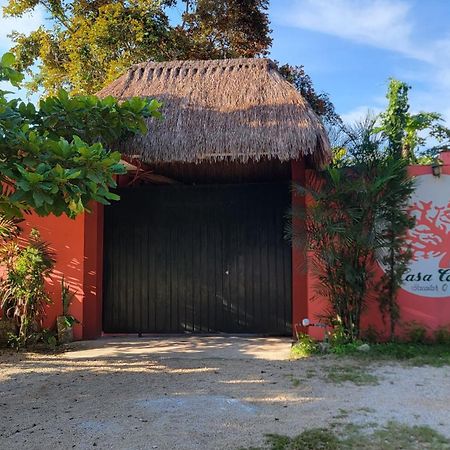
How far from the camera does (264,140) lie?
258 inches

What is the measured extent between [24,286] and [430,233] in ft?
17.2

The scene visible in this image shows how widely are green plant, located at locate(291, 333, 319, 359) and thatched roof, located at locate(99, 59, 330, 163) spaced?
2.28 metres

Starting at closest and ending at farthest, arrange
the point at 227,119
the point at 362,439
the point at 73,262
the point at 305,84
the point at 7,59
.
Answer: the point at 362,439, the point at 7,59, the point at 227,119, the point at 73,262, the point at 305,84

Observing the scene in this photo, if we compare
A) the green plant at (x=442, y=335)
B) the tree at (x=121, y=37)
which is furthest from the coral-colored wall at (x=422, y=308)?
the tree at (x=121, y=37)

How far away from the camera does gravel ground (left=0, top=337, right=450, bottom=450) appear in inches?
146

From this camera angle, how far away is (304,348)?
20.8ft

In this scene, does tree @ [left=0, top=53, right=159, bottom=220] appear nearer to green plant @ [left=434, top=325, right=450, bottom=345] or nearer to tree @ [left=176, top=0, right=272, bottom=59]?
green plant @ [left=434, top=325, right=450, bottom=345]

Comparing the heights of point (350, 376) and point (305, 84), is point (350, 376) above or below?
below

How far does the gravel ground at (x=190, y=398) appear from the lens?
12.2ft

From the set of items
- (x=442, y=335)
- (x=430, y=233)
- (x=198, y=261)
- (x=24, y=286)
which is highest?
(x=430, y=233)

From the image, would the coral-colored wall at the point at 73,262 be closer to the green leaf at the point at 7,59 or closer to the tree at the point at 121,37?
the green leaf at the point at 7,59

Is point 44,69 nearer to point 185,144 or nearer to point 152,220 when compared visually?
point 152,220

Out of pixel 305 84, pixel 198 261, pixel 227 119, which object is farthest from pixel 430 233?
pixel 305 84

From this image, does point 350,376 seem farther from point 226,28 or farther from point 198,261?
point 226,28
